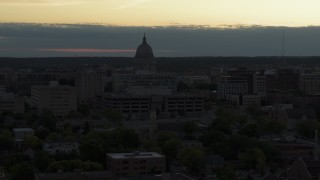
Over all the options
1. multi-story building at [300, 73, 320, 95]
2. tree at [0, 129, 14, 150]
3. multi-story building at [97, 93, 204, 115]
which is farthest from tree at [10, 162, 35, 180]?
multi-story building at [300, 73, 320, 95]

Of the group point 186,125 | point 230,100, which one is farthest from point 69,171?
point 230,100

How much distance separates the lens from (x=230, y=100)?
2881 inches

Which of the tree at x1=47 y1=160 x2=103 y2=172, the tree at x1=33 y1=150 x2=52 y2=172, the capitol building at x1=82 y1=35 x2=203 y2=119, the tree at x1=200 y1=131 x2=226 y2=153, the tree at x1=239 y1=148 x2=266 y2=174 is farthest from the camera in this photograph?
the capitol building at x1=82 y1=35 x2=203 y2=119

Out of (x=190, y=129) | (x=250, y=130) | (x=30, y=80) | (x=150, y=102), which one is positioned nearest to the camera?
(x=250, y=130)

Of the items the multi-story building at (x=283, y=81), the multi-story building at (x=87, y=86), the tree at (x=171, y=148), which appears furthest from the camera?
the multi-story building at (x=283, y=81)

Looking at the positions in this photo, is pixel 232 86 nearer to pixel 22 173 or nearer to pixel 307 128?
pixel 307 128

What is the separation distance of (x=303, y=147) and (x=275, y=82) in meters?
49.1

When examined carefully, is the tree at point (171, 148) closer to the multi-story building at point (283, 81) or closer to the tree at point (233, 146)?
the tree at point (233, 146)

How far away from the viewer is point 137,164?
33156 millimetres

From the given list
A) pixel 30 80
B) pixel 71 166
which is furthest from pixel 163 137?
pixel 30 80

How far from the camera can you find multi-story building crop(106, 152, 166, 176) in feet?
108

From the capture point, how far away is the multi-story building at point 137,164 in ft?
108

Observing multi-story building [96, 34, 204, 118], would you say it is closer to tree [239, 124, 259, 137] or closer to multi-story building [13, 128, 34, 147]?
multi-story building [13, 128, 34, 147]

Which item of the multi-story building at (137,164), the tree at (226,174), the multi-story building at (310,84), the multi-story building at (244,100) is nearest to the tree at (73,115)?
the multi-story building at (244,100)
